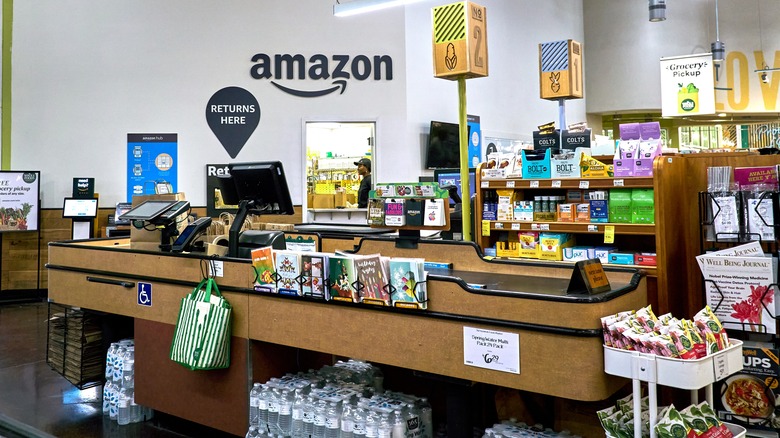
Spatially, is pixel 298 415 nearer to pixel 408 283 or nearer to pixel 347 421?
pixel 347 421

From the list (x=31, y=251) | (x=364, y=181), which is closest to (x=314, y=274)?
(x=364, y=181)

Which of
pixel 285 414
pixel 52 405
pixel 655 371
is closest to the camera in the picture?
pixel 655 371

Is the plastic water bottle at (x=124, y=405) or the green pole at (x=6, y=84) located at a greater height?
the green pole at (x=6, y=84)

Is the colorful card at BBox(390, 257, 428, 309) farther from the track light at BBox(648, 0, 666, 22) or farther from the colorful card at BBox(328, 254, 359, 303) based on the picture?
the track light at BBox(648, 0, 666, 22)

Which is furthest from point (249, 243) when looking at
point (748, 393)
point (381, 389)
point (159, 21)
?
point (159, 21)

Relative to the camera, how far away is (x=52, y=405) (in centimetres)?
441

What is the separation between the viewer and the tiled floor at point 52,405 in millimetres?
3865

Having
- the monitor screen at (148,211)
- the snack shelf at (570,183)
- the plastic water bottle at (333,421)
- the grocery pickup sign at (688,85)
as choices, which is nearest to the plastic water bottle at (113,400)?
the monitor screen at (148,211)

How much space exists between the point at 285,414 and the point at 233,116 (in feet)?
22.0

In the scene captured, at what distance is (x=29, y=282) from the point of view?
29.2ft

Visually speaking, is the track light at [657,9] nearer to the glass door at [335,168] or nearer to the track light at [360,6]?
the track light at [360,6]

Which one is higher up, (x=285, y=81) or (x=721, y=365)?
(x=285, y=81)

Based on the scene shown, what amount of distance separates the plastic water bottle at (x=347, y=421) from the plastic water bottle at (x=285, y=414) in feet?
1.07

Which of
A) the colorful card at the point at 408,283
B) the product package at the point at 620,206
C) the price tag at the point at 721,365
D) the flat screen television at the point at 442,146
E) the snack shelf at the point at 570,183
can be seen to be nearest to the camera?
the price tag at the point at 721,365
